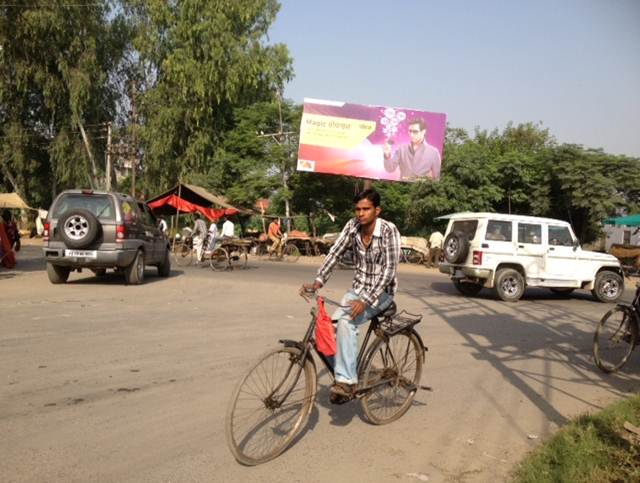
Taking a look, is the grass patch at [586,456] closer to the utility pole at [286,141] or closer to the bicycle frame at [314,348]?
the bicycle frame at [314,348]

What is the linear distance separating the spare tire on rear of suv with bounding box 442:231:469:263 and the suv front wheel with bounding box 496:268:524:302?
892 millimetres

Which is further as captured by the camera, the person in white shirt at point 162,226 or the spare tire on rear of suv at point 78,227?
the person in white shirt at point 162,226

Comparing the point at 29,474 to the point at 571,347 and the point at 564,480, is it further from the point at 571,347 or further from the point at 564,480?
the point at 571,347

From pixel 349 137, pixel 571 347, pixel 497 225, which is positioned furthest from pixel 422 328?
pixel 349 137

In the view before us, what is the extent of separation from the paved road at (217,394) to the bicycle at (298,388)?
13 cm

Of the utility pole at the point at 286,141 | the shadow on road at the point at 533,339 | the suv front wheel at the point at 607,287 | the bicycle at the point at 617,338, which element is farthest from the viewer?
the utility pole at the point at 286,141

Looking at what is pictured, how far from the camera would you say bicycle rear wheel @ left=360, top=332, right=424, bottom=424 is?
4434 mm

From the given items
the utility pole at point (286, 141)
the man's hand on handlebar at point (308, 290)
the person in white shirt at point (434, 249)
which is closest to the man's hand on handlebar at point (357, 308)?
the man's hand on handlebar at point (308, 290)

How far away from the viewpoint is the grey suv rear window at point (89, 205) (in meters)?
12.0

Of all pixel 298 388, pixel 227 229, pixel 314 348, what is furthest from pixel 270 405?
pixel 227 229

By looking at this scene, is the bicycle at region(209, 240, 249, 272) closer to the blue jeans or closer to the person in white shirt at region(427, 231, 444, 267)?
the person in white shirt at region(427, 231, 444, 267)

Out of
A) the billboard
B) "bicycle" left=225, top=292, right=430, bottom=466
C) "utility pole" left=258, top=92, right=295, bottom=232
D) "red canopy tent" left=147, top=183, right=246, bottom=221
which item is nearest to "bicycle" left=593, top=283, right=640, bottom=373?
"bicycle" left=225, top=292, right=430, bottom=466

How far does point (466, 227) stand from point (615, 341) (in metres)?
6.98

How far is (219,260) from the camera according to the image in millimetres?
18016
